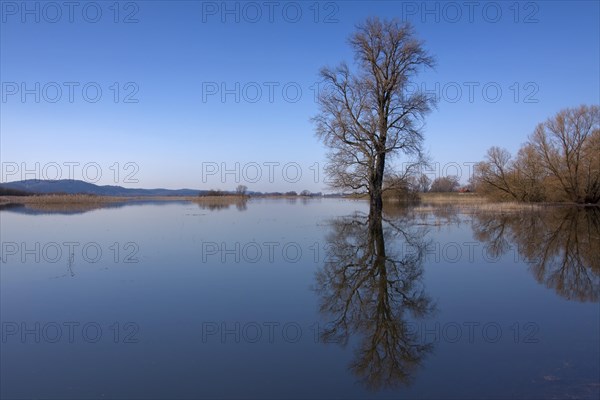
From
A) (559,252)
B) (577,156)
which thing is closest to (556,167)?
(577,156)

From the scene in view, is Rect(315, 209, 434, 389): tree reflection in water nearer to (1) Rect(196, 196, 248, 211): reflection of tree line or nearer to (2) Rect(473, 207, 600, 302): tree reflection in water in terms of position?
(2) Rect(473, 207, 600, 302): tree reflection in water

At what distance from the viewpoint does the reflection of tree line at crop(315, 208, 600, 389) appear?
412cm

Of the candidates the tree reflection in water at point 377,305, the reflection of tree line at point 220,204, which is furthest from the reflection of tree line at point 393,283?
the reflection of tree line at point 220,204

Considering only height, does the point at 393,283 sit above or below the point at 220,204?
below

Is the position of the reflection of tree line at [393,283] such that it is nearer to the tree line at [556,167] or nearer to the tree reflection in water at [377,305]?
the tree reflection in water at [377,305]

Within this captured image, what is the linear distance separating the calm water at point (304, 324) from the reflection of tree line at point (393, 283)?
0.03 meters

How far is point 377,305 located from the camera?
5758 millimetres

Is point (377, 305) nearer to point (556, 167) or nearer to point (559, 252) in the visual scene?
point (559, 252)

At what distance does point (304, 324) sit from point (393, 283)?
8.24 ft

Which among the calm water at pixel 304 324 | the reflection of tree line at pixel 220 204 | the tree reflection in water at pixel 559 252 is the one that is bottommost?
the calm water at pixel 304 324

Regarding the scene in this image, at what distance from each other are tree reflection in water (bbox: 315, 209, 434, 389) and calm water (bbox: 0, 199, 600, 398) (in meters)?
0.03

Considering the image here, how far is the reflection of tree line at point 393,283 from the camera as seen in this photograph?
13.5 feet

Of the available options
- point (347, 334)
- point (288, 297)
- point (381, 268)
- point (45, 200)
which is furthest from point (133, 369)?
point (45, 200)

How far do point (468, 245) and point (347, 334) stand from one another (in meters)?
8.25
